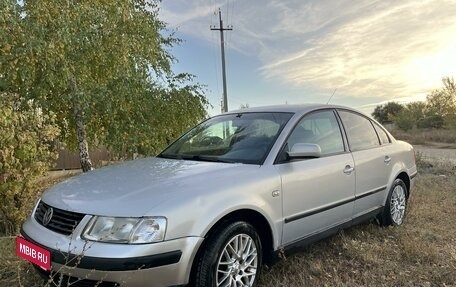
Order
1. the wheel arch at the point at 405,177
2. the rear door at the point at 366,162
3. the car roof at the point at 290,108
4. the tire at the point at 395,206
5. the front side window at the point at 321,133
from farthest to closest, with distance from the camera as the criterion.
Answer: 1. the wheel arch at the point at 405,177
2. the tire at the point at 395,206
3. the rear door at the point at 366,162
4. the car roof at the point at 290,108
5. the front side window at the point at 321,133

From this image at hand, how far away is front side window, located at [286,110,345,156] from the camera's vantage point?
364cm

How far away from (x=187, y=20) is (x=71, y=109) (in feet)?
17.6

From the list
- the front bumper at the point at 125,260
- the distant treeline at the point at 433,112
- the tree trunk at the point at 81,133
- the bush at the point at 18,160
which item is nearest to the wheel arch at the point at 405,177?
the front bumper at the point at 125,260

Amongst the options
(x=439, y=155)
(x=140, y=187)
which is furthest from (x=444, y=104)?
(x=140, y=187)

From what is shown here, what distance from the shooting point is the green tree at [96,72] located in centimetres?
588

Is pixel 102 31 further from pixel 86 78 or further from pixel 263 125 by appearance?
pixel 263 125

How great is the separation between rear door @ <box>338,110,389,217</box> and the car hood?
1491mm

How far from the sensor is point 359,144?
4285 millimetres

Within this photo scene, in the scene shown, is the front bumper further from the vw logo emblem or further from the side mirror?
the side mirror

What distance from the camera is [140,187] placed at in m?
2.71

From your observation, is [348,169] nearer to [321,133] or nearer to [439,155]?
[321,133]

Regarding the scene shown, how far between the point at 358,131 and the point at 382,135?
0.60 meters

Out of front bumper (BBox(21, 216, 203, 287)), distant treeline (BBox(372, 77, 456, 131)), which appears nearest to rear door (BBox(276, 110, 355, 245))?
front bumper (BBox(21, 216, 203, 287))

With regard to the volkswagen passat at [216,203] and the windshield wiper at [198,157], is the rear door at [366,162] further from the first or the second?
the windshield wiper at [198,157]
